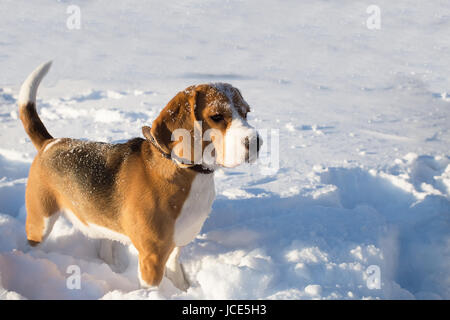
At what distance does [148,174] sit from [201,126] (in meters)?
0.45

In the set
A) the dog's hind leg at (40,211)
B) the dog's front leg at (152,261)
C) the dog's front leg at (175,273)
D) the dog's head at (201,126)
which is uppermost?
the dog's head at (201,126)

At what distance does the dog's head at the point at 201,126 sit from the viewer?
1869mm

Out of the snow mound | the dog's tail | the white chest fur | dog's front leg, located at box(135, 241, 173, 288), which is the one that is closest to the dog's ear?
the white chest fur

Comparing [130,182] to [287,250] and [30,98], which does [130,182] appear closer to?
[30,98]

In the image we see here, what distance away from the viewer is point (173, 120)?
1907 mm

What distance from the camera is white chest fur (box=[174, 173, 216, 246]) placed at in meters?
2.07

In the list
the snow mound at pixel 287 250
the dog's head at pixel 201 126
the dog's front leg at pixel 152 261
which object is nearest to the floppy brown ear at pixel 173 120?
the dog's head at pixel 201 126

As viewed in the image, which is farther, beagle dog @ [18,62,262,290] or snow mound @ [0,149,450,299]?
snow mound @ [0,149,450,299]

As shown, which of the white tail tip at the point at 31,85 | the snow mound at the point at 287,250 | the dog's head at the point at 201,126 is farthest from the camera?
the white tail tip at the point at 31,85

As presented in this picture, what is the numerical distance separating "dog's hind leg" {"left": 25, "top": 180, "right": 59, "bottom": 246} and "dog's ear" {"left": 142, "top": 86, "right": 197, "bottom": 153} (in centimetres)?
91

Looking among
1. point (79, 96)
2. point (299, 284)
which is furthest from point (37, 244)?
point (79, 96)

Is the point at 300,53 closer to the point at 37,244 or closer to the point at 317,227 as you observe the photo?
the point at 317,227

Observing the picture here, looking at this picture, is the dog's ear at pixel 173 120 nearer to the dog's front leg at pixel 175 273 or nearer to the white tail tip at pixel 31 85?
the dog's front leg at pixel 175 273

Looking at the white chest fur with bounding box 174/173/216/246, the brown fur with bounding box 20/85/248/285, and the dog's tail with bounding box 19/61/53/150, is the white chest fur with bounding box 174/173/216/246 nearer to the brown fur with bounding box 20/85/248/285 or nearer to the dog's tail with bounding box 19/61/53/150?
the brown fur with bounding box 20/85/248/285
